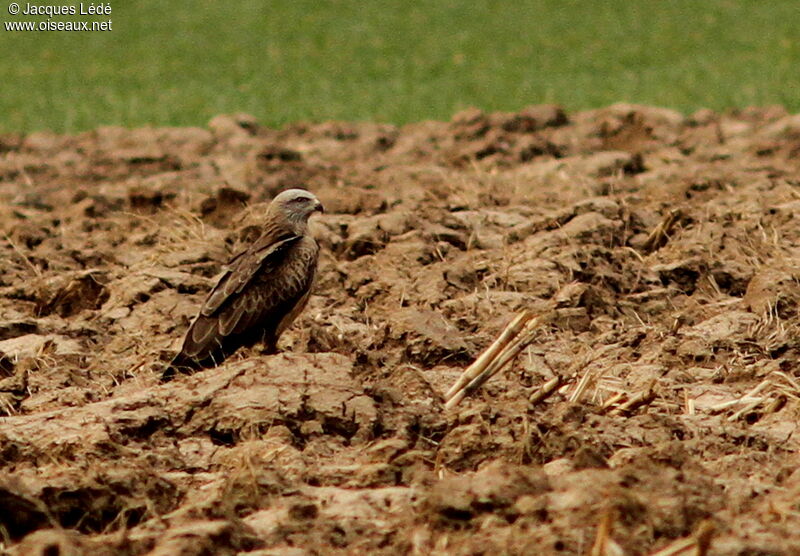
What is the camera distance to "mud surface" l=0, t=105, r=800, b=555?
503 centimetres

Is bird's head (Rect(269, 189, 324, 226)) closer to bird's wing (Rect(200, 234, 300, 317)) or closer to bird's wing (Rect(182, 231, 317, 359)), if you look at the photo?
bird's wing (Rect(200, 234, 300, 317))

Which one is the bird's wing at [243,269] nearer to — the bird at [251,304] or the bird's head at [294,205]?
the bird at [251,304]

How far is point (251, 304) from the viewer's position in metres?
7.69

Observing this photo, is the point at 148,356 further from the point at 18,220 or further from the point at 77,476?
the point at 18,220

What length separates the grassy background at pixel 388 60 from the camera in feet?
62.8

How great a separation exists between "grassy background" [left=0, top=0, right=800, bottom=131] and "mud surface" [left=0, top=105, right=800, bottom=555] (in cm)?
553

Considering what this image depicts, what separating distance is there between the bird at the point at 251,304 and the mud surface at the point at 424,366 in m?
0.26

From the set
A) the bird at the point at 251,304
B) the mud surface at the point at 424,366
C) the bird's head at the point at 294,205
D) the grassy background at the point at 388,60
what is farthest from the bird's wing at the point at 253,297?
the grassy background at the point at 388,60

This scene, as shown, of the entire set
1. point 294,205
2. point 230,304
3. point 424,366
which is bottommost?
point 424,366

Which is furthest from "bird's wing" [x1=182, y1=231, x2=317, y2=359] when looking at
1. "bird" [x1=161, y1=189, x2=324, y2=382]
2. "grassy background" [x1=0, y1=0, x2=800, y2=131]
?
"grassy background" [x1=0, y1=0, x2=800, y2=131]

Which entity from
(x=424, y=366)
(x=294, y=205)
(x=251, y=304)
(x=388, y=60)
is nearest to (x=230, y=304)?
(x=251, y=304)

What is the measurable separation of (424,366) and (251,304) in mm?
1000

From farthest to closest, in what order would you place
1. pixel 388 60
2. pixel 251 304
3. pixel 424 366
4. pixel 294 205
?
1. pixel 388 60
2. pixel 294 205
3. pixel 251 304
4. pixel 424 366

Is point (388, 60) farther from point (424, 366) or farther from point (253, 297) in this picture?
point (424, 366)
